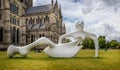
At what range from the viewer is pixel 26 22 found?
262ft

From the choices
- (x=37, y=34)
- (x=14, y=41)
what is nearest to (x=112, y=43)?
(x=37, y=34)

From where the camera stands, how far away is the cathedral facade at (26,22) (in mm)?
62734

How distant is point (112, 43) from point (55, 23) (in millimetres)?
57686

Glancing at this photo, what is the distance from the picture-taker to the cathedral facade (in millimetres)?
62734

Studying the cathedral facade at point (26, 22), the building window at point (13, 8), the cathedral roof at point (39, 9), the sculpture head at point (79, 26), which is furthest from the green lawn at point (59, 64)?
the cathedral roof at point (39, 9)

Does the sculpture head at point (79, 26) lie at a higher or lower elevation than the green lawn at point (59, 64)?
higher

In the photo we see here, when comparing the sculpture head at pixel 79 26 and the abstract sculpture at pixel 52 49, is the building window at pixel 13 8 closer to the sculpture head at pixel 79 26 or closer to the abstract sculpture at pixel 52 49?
the sculpture head at pixel 79 26

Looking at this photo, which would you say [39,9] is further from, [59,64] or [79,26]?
[59,64]

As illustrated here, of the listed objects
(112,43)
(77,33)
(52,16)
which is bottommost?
(112,43)

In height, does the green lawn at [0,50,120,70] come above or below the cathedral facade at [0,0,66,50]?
below

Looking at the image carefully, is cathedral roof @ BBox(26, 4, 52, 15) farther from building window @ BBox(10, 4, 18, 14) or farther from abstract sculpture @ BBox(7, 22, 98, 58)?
abstract sculpture @ BBox(7, 22, 98, 58)

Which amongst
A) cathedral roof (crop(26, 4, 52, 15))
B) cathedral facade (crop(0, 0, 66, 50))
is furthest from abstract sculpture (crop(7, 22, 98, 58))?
cathedral roof (crop(26, 4, 52, 15))

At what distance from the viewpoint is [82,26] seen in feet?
67.9

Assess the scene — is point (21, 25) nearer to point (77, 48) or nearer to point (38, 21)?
point (38, 21)
